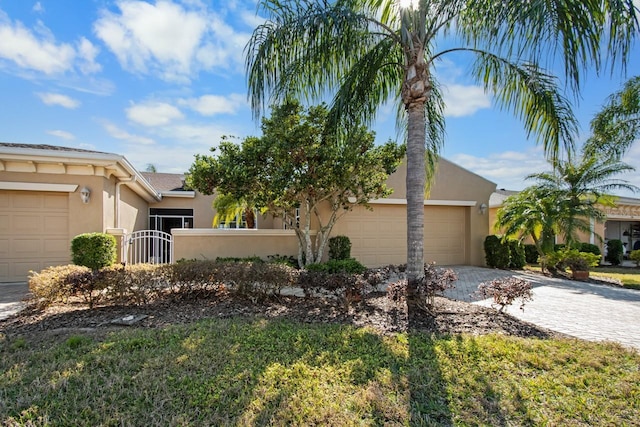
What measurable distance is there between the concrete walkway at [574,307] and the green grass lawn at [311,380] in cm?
105

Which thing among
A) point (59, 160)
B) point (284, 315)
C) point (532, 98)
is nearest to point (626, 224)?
point (532, 98)

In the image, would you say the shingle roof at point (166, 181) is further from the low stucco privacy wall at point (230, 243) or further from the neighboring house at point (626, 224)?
the neighboring house at point (626, 224)

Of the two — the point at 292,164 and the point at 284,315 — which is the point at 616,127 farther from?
the point at 284,315

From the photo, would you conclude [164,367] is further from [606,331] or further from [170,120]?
[170,120]

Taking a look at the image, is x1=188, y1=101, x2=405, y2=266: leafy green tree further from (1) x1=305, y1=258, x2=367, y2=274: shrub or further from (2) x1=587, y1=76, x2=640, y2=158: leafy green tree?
(2) x1=587, y1=76, x2=640, y2=158: leafy green tree

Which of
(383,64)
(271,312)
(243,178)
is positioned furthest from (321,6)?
(271,312)

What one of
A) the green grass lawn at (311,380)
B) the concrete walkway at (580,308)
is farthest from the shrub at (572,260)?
the green grass lawn at (311,380)

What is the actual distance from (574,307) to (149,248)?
11.8m

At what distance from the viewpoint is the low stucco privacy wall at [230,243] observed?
10469 millimetres

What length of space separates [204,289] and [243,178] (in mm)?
3359

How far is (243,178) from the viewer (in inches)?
348

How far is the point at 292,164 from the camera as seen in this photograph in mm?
8695

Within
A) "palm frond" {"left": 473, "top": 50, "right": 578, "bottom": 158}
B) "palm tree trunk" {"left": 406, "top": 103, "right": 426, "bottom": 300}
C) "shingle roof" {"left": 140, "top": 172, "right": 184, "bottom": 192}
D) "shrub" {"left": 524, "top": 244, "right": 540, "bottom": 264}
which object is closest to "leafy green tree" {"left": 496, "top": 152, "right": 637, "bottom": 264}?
"shrub" {"left": 524, "top": 244, "right": 540, "bottom": 264}

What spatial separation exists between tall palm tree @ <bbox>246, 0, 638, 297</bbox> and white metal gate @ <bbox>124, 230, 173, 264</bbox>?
669 centimetres
